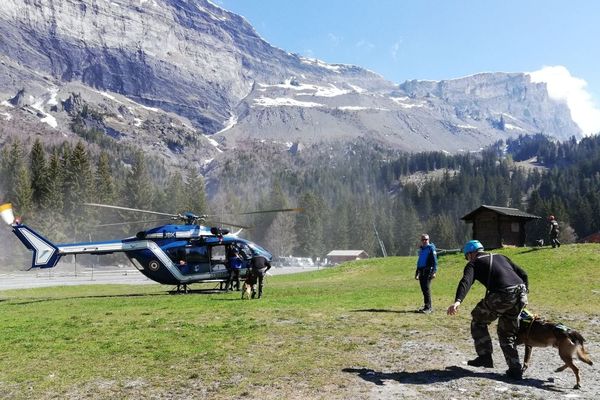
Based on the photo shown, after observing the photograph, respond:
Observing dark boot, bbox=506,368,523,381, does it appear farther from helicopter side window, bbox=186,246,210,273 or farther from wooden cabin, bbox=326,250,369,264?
wooden cabin, bbox=326,250,369,264

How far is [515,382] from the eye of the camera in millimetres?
9039

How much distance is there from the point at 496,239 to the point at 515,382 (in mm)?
39391

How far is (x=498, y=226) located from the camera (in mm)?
45750

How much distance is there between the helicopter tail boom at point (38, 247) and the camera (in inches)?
977

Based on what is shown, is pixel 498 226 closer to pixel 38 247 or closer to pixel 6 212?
pixel 38 247

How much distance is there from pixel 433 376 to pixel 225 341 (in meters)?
5.20

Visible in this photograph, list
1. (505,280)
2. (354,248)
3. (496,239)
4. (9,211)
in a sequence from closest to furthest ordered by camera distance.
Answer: (505,280) < (9,211) < (496,239) < (354,248)

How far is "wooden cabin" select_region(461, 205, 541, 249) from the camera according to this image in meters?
45.6

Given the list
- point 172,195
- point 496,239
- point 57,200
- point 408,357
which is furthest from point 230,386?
point 172,195

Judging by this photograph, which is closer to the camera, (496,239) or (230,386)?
(230,386)

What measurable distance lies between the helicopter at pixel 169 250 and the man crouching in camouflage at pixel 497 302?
52.5 feet

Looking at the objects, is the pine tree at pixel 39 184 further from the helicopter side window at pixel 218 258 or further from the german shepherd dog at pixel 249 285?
the german shepherd dog at pixel 249 285

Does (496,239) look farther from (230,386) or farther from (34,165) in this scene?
(34,165)

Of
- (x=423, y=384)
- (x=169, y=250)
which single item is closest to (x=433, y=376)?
(x=423, y=384)
